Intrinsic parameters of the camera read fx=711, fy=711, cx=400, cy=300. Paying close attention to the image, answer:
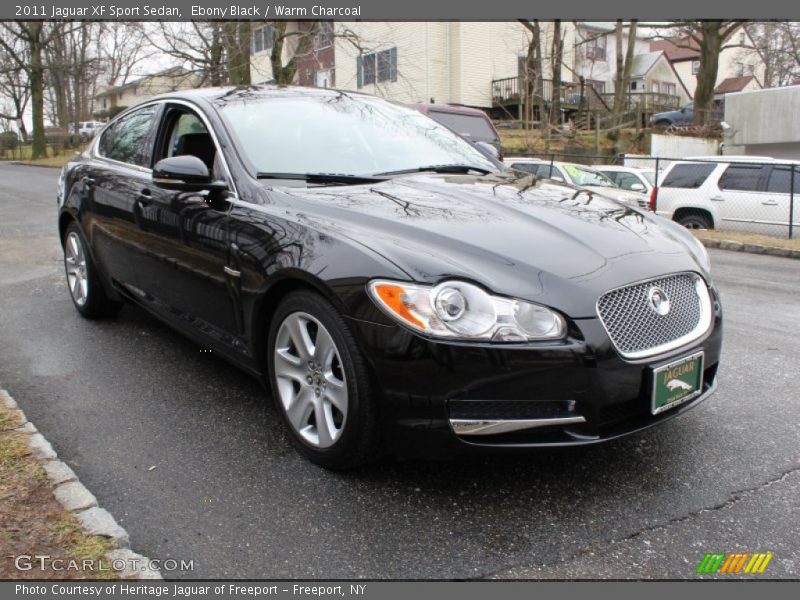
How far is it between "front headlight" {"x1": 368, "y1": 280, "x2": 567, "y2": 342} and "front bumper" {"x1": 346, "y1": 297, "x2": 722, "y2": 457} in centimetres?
4

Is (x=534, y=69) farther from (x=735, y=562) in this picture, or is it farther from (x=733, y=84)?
(x=733, y=84)

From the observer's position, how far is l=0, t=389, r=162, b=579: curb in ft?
7.91

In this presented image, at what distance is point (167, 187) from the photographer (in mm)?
3701

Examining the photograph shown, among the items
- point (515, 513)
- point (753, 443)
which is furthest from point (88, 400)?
point (753, 443)

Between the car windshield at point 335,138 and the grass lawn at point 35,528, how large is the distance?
5.74 ft

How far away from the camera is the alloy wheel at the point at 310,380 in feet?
9.56

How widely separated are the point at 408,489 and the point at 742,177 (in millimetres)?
11721

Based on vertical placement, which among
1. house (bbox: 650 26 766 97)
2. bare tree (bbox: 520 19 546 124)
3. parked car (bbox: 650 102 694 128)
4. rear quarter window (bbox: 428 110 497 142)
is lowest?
rear quarter window (bbox: 428 110 497 142)

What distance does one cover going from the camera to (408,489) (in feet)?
9.67

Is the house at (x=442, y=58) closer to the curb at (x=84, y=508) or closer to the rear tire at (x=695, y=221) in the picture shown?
the rear tire at (x=695, y=221)

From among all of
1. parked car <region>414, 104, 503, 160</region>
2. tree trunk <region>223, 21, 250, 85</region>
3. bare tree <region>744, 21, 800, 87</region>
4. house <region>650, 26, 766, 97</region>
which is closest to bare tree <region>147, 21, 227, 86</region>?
tree trunk <region>223, 21, 250, 85</region>

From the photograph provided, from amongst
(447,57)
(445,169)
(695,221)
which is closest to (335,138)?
(445,169)

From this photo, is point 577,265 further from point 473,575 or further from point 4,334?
point 4,334

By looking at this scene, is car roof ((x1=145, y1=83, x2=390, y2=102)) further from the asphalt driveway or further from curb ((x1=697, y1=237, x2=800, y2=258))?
curb ((x1=697, y1=237, x2=800, y2=258))
